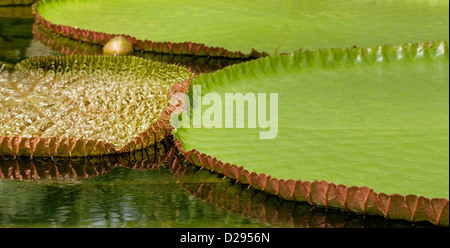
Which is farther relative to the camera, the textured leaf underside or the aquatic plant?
the aquatic plant

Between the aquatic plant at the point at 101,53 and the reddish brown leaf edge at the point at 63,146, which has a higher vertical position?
the aquatic plant at the point at 101,53

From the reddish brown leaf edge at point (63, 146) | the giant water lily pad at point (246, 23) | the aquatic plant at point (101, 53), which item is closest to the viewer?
the reddish brown leaf edge at point (63, 146)

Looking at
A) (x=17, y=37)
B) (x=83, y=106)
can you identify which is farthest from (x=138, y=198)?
(x=17, y=37)

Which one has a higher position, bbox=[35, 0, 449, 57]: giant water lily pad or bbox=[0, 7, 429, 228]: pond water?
bbox=[35, 0, 449, 57]: giant water lily pad

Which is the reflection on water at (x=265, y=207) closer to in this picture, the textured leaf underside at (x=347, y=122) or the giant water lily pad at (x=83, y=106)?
the textured leaf underside at (x=347, y=122)

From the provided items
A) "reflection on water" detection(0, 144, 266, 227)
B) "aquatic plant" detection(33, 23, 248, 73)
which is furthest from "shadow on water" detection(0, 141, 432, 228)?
"aquatic plant" detection(33, 23, 248, 73)

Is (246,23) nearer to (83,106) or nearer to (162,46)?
(162,46)

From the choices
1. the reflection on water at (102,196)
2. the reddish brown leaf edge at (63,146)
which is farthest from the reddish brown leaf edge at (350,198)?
the reddish brown leaf edge at (63,146)

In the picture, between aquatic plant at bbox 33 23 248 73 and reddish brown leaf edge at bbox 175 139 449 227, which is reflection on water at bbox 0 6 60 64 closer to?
aquatic plant at bbox 33 23 248 73
